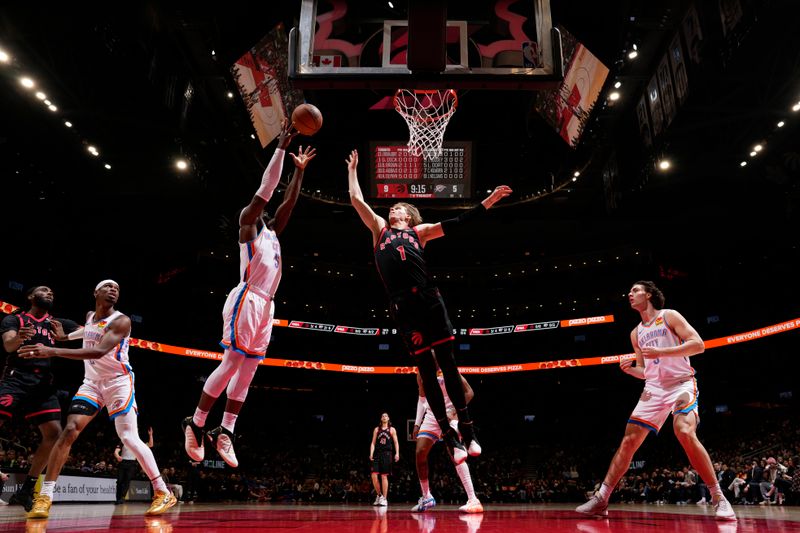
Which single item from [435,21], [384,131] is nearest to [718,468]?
[384,131]

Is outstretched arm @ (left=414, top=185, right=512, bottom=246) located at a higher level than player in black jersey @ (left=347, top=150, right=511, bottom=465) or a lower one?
higher

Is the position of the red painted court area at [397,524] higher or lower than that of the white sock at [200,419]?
lower

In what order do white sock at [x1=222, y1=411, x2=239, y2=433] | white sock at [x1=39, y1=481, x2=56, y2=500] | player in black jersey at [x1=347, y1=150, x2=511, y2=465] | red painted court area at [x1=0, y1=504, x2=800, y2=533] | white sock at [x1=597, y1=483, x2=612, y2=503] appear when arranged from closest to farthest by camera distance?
1. red painted court area at [x1=0, y1=504, x2=800, y2=533]
2. player in black jersey at [x1=347, y1=150, x2=511, y2=465]
3. white sock at [x1=222, y1=411, x2=239, y2=433]
4. white sock at [x1=39, y1=481, x2=56, y2=500]
5. white sock at [x1=597, y1=483, x2=612, y2=503]

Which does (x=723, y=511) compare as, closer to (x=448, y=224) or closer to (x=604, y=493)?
(x=604, y=493)

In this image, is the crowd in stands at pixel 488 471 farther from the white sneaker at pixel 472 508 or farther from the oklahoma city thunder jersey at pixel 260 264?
the oklahoma city thunder jersey at pixel 260 264

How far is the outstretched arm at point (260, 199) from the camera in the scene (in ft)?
15.3

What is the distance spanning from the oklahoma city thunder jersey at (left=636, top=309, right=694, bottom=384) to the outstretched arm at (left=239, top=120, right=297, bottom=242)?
386 centimetres

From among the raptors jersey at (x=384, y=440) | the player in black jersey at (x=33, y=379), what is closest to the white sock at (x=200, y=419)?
the player in black jersey at (x=33, y=379)

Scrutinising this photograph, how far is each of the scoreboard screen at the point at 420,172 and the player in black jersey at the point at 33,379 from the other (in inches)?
345

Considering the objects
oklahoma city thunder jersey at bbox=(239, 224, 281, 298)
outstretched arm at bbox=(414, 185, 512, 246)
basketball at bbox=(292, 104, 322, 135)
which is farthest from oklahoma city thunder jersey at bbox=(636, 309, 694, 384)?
basketball at bbox=(292, 104, 322, 135)

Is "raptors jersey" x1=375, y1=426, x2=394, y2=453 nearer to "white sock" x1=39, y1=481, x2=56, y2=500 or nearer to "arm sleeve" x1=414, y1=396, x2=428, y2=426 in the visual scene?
"arm sleeve" x1=414, y1=396, x2=428, y2=426

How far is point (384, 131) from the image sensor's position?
1595 centimetres

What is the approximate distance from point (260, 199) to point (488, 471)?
24.5 m

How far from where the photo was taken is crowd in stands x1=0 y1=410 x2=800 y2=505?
15.9 meters
